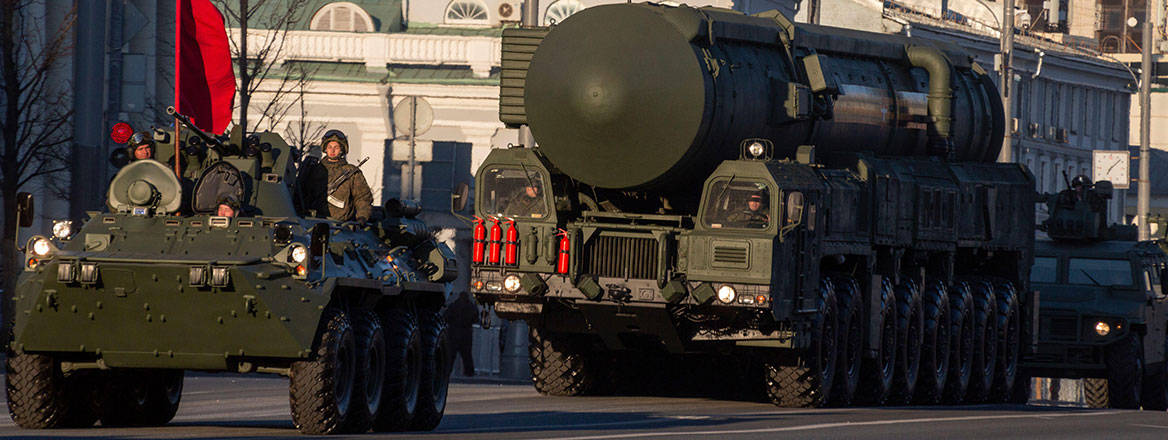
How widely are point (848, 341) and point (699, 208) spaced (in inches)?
116

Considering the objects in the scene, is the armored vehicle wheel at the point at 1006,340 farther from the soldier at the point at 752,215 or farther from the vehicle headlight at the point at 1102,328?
the soldier at the point at 752,215

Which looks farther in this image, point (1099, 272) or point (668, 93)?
point (1099, 272)

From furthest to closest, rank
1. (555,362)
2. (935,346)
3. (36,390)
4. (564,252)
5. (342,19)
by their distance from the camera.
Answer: (342,19), (935,346), (555,362), (564,252), (36,390)

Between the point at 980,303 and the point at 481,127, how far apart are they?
3125 centimetres

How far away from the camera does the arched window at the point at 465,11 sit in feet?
209

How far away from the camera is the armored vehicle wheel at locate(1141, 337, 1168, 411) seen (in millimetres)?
36219

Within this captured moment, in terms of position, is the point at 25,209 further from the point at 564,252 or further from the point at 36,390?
the point at 564,252

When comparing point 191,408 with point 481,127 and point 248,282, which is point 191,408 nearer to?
point 248,282

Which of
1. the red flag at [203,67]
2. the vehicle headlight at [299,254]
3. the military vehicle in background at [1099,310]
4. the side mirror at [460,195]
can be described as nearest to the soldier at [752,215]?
the side mirror at [460,195]

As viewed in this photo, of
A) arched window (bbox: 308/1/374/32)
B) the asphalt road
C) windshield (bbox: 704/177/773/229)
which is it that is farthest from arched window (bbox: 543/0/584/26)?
windshield (bbox: 704/177/773/229)

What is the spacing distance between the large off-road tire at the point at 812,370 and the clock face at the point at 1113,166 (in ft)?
108

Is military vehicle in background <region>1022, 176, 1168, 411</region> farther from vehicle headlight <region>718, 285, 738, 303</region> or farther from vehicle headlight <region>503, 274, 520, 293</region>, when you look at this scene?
vehicle headlight <region>503, 274, 520, 293</region>

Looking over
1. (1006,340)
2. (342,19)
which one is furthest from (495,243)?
(342,19)

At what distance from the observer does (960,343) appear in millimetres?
30969
